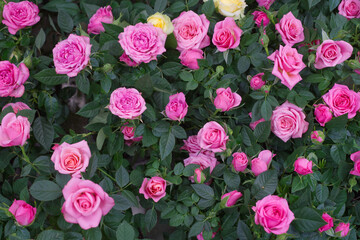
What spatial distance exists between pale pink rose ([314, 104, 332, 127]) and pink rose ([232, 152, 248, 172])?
10.7 inches

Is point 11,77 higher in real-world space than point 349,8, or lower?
lower

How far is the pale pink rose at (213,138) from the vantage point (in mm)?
1005

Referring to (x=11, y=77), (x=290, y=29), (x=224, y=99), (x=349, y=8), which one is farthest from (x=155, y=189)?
(x=349, y=8)

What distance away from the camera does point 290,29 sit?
1.12 m

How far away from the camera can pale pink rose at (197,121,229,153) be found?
100 centimetres

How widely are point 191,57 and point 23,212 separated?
647mm

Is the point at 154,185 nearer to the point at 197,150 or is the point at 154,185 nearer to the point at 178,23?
the point at 197,150

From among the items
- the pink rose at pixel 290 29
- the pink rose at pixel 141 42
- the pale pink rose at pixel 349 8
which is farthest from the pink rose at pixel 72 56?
the pale pink rose at pixel 349 8

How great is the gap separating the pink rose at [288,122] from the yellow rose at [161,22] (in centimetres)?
40

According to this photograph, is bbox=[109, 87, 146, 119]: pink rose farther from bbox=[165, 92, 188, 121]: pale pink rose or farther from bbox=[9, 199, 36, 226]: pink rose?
bbox=[9, 199, 36, 226]: pink rose

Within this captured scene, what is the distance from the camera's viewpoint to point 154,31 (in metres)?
1.00

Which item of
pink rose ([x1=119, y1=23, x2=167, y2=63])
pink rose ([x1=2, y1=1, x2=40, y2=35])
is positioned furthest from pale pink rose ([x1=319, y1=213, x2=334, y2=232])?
pink rose ([x1=2, y1=1, x2=40, y2=35])

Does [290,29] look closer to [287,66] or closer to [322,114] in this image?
[287,66]

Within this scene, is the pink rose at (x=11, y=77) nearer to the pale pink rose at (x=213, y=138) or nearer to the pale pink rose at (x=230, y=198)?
the pale pink rose at (x=213, y=138)
